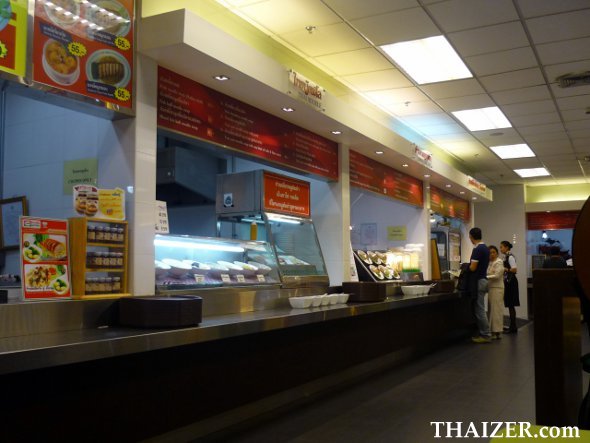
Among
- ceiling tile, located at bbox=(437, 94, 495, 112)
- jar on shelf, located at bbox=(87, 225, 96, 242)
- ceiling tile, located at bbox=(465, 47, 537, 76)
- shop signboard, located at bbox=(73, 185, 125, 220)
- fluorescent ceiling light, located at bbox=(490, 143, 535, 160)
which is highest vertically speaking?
ceiling tile, located at bbox=(465, 47, 537, 76)

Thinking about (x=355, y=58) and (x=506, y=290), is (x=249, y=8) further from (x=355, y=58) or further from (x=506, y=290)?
(x=506, y=290)

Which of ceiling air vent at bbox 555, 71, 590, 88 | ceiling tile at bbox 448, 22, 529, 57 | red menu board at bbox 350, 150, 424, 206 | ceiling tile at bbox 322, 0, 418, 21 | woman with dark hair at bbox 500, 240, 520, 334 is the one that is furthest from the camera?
woman with dark hair at bbox 500, 240, 520, 334

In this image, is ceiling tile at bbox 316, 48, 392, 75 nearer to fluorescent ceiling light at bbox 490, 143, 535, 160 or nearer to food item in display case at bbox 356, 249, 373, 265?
food item in display case at bbox 356, 249, 373, 265

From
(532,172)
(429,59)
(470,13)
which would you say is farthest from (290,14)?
(532,172)

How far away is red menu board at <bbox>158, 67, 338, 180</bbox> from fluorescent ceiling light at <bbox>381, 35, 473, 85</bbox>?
1141mm

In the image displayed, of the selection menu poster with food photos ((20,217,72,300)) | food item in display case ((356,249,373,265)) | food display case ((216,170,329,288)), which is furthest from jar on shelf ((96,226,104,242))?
food item in display case ((356,249,373,265))

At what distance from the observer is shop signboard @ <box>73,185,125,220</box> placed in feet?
10.8

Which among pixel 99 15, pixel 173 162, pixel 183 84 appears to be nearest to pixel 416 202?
pixel 173 162

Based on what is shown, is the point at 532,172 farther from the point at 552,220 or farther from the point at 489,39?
the point at 489,39

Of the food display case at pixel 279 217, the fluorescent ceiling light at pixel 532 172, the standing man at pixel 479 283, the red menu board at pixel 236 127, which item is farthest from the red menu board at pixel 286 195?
the fluorescent ceiling light at pixel 532 172

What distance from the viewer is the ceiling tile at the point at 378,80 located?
599cm

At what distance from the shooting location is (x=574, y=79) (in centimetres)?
616

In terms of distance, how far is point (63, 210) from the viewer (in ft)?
13.6

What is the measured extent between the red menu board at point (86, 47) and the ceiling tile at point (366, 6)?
1.59 m
